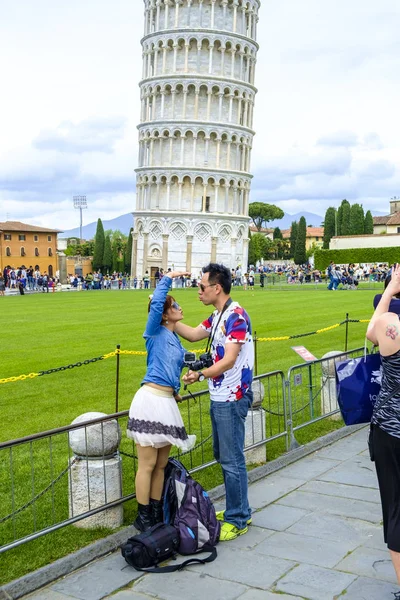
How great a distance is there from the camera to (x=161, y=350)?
6090mm

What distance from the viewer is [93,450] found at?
6.45 metres

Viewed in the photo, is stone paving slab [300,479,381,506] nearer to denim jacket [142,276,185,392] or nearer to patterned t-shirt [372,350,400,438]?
denim jacket [142,276,185,392]

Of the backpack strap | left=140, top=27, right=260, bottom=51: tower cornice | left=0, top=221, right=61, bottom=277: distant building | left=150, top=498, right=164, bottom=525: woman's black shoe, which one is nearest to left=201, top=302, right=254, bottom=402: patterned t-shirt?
left=150, top=498, right=164, bottom=525: woman's black shoe

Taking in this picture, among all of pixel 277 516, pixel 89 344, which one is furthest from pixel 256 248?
pixel 277 516

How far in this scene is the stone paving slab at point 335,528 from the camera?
249 inches

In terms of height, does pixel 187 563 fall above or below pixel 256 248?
below

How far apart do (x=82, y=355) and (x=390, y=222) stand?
346 ft

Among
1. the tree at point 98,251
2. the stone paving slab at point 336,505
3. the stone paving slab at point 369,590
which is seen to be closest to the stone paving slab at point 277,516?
the stone paving slab at point 336,505

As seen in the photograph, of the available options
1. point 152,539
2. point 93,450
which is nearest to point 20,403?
point 93,450

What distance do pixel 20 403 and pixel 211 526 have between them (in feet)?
24.1

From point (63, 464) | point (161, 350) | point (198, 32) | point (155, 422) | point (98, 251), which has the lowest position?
point (63, 464)

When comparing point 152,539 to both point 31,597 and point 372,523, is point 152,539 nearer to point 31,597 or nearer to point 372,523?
point 31,597

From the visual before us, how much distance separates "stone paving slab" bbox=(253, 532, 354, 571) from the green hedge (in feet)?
230

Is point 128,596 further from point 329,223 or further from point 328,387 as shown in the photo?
point 329,223
